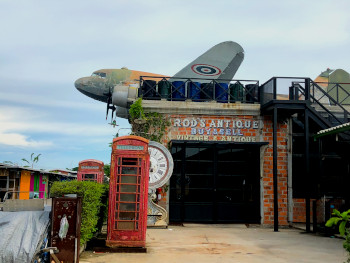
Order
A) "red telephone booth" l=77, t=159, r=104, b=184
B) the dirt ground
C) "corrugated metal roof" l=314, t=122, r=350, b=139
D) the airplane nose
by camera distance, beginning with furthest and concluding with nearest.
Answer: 1. the airplane nose
2. "red telephone booth" l=77, t=159, r=104, b=184
3. "corrugated metal roof" l=314, t=122, r=350, b=139
4. the dirt ground

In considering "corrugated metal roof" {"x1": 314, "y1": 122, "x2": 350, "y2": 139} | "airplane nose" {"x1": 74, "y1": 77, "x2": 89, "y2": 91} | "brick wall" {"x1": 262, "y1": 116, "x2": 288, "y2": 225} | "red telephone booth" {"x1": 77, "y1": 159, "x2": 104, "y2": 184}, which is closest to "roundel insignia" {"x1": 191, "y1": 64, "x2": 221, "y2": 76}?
"brick wall" {"x1": 262, "y1": 116, "x2": 288, "y2": 225}

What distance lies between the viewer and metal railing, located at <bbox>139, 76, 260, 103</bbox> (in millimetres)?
13984

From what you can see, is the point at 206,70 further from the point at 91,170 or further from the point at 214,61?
the point at 91,170

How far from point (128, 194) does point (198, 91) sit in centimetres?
688

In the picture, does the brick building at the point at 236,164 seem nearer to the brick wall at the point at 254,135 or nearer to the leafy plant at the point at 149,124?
A: the brick wall at the point at 254,135

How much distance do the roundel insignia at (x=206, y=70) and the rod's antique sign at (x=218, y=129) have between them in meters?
6.37

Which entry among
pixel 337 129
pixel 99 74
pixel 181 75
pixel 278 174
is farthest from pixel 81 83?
Answer: pixel 337 129

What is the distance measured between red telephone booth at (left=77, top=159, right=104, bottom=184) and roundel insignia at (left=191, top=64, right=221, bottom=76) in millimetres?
6938

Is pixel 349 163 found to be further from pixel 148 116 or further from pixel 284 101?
pixel 148 116

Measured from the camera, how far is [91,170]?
17.2m

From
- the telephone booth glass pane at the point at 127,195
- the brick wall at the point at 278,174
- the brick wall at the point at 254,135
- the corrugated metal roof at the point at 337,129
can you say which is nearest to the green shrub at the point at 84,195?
the telephone booth glass pane at the point at 127,195

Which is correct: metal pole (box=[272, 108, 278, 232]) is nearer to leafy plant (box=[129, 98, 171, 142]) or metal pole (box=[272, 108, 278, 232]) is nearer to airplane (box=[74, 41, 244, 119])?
leafy plant (box=[129, 98, 171, 142])

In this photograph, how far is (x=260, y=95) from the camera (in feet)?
46.2

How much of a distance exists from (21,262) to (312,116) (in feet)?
32.4
